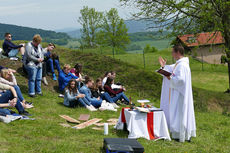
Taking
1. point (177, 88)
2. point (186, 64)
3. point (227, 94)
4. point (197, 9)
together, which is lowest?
point (227, 94)

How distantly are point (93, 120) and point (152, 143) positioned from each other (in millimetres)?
2539

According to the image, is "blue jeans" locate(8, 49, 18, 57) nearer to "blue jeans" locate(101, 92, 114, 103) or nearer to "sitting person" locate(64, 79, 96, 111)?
"sitting person" locate(64, 79, 96, 111)

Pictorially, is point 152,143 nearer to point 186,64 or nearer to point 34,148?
point 186,64

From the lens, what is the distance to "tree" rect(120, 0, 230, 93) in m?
16.1

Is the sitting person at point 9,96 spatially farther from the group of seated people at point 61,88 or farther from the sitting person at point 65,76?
the sitting person at point 65,76

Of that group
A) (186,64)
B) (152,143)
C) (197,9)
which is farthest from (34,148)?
(197,9)

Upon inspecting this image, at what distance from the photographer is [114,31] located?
6625 centimetres

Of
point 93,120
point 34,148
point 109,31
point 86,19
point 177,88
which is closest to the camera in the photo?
point 34,148

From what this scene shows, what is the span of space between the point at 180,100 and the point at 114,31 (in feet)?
195

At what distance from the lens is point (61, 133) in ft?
24.2

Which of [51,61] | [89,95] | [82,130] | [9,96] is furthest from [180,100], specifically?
[51,61]

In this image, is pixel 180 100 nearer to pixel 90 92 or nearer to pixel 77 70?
pixel 90 92

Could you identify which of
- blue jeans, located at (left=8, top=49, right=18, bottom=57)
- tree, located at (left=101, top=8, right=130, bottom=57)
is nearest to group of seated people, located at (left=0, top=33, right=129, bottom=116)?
blue jeans, located at (left=8, top=49, right=18, bottom=57)

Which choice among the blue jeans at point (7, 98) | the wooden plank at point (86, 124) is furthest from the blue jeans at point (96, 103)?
the blue jeans at point (7, 98)
